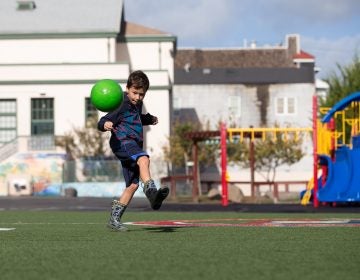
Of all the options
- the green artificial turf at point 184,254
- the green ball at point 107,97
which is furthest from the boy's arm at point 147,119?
the green artificial turf at point 184,254

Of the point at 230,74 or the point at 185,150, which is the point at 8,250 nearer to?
the point at 185,150

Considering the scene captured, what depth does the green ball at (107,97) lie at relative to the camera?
39.0ft

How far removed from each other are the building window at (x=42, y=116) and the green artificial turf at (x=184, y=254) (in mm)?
49735

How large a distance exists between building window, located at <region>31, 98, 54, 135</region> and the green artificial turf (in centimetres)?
4974

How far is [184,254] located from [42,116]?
176 feet

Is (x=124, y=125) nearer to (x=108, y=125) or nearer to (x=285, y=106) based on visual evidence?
(x=108, y=125)

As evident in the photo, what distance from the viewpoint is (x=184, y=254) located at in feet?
27.1

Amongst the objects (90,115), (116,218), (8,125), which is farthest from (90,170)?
(116,218)

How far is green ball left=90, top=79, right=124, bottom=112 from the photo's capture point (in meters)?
11.9

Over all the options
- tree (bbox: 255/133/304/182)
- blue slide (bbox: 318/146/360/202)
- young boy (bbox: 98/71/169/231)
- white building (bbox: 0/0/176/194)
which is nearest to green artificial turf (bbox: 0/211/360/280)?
young boy (bbox: 98/71/169/231)

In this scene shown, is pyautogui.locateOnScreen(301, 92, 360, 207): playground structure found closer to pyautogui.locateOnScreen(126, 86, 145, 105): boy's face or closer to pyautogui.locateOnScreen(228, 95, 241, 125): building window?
pyautogui.locateOnScreen(126, 86, 145, 105): boy's face

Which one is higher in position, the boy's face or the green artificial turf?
the boy's face

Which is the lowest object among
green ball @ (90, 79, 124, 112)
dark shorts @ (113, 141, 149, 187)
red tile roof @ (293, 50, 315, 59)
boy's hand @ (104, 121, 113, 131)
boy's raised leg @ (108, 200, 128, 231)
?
boy's raised leg @ (108, 200, 128, 231)

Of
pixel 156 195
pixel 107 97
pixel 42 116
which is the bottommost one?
pixel 156 195
